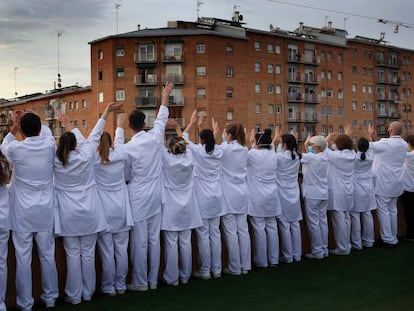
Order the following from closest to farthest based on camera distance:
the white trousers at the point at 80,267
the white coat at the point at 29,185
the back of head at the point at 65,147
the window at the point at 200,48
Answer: the white coat at the point at 29,185
the back of head at the point at 65,147
the white trousers at the point at 80,267
the window at the point at 200,48

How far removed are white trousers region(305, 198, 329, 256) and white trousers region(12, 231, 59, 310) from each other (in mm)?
4699

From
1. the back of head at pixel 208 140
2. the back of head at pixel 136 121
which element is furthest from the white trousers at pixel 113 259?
the back of head at pixel 208 140

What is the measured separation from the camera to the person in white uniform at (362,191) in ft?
34.6

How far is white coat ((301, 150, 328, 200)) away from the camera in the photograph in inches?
388

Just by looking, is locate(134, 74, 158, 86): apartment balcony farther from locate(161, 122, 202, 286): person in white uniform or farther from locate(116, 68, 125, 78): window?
locate(161, 122, 202, 286): person in white uniform

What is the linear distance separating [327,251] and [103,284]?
435cm

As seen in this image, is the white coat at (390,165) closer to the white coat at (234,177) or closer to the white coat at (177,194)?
the white coat at (234,177)

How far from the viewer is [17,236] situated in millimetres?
6711

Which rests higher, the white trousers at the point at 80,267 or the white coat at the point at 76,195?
the white coat at the point at 76,195

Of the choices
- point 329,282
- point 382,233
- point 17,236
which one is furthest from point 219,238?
point 382,233

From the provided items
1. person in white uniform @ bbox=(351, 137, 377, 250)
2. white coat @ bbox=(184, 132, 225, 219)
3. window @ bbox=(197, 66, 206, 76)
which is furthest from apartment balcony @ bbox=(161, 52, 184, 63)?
white coat @ bbox=(184, 132, 225, 219)

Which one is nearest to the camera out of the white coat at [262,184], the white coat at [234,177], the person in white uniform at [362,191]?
the white coat at [234,177]

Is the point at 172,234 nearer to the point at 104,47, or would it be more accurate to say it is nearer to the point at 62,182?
the point at 62,182

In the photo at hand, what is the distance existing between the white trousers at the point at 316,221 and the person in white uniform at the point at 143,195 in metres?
3.18
